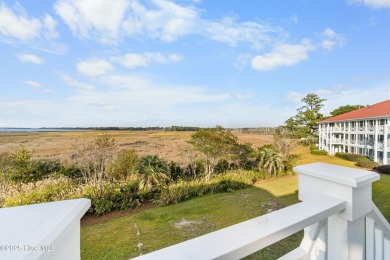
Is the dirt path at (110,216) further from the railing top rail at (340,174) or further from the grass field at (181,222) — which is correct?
the railing top rail at (340,174)

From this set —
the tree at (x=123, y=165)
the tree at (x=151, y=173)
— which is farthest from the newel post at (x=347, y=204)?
the tree at (x=123, y=165)

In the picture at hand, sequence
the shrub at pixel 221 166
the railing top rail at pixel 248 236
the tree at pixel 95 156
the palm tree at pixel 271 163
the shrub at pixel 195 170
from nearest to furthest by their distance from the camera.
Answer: the railing top rail at pixel 248 236
the tree at pixel 95 156
the shrub at pixel 195 170
the palm tree at pixel 271 163
the shrub at pixel 221 166

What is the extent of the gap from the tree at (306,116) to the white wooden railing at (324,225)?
33.3m

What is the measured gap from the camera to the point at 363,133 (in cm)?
2075

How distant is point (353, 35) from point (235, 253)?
13.5 m

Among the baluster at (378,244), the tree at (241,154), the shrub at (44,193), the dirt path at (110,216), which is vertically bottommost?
the dirt path at (110,216)

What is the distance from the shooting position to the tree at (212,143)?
10892 millimetres

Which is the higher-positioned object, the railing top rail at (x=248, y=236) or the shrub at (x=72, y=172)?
the railing top rail at (x=248, y=236)

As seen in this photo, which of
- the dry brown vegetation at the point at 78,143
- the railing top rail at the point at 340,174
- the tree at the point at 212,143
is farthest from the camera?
the tree at the point at 212,143

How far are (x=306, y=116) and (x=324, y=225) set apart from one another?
1376 inches

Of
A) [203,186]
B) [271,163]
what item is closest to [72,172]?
[203,186]

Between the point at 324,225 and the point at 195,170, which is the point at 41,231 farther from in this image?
the point at 195,170

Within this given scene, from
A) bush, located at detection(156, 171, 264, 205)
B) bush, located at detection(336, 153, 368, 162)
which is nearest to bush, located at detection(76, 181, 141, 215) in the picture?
bush, located at detection(156, 171, 264, 205)

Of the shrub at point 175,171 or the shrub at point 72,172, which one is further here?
the shrub at point 175,171
